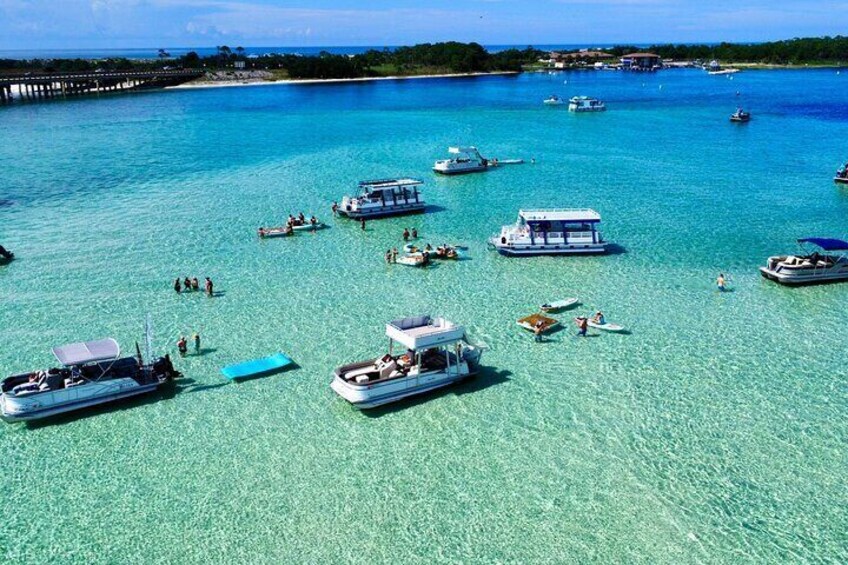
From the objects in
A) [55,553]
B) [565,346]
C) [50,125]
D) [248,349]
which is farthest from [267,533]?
[50,125]

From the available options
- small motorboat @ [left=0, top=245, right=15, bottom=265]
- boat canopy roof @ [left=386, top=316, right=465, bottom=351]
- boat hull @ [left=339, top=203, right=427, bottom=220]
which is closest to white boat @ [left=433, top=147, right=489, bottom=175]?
boat hull @ [left=339, top=203, right=427, bottom=220]

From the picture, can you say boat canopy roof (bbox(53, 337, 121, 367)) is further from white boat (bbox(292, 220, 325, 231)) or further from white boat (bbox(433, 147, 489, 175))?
white boat (bbox(433, 147, 489, 175))

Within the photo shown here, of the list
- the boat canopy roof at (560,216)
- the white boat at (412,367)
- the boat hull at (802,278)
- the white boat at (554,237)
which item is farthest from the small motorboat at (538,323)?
the boat hull at (802,278)

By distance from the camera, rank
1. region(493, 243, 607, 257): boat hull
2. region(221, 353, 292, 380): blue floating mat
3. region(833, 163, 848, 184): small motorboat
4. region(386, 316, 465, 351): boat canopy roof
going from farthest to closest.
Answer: region(833, 163, 848, 184): small motorboat
region(493, 243, 607, 257): boat hull
region(221, 353, 292, 380): blue floating mat
region(386, 316, 465, 351): boat canopy roof

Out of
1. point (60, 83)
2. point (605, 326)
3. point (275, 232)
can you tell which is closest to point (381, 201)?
point (275, 232)

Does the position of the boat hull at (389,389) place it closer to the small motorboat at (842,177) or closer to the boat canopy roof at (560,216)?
the boat canopy roof at (560,216)

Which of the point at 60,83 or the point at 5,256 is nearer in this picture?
the point at 5,256

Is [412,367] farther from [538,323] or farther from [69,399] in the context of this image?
[69,399]
